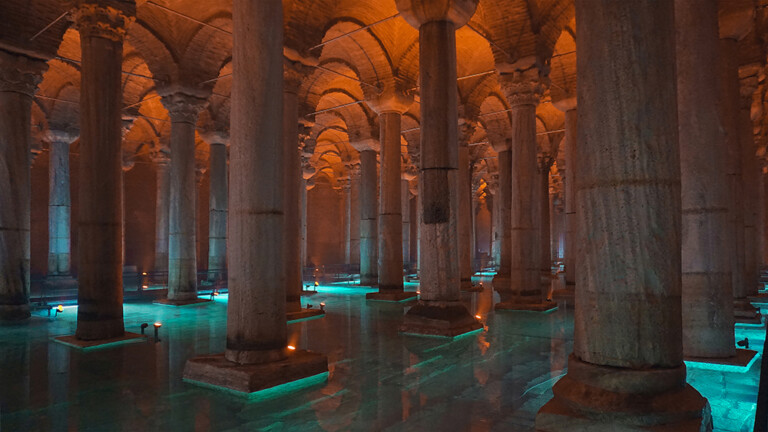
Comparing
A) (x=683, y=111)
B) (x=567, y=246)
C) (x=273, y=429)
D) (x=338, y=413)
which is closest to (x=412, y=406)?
(x=338, y=413)

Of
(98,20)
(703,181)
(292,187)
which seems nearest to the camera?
(703,181)

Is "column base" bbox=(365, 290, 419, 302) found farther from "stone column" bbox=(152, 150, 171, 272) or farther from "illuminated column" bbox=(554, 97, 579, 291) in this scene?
"stone column" bbox=(152, 150, 171, 272)

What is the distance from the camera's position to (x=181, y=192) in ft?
46.9

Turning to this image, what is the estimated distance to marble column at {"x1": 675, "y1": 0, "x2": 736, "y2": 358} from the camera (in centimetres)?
638

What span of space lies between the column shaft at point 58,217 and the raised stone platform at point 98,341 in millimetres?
10724

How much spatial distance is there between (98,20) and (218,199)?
10.8 meters

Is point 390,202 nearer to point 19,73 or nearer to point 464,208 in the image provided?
point 464,208

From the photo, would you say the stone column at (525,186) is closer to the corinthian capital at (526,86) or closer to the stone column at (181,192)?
the corinthian capital at (526,86)

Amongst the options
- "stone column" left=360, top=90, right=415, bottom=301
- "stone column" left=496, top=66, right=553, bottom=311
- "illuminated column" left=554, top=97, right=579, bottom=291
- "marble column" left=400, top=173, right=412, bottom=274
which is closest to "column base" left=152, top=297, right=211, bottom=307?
"stone column" left=360, top=90, right=415, bottom=301

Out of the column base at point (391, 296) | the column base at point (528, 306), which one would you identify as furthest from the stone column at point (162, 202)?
the column base at point (528, 306)

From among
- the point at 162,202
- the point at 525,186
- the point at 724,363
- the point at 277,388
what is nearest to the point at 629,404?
the point at 277,388

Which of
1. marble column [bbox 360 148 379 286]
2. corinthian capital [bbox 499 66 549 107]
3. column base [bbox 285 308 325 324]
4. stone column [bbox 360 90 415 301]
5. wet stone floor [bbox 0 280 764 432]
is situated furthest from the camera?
marble column [bbox 360 148 379 286]

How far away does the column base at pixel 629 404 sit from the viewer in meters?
3.23

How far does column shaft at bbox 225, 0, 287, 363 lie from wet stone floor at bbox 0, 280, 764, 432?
0.76m
